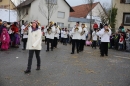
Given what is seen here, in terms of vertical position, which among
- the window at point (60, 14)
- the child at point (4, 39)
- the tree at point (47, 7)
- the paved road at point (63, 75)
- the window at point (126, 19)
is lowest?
the paved road at point (63, 75)

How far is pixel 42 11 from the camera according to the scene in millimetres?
47750

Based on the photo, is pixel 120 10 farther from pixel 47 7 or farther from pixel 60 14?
pixel 60 14

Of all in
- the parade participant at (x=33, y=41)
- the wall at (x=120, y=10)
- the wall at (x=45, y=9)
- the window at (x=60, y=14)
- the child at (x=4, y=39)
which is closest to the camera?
the parade participant at (x=33, y=41)

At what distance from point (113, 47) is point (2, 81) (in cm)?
1614

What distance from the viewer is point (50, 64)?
36.9 feet

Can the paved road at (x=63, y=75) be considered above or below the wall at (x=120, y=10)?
below

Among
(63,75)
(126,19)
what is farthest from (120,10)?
(63,75)

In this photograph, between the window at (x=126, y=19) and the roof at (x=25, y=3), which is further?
the roof at (x=25, y=3)

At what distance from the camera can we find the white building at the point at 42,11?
4734cm

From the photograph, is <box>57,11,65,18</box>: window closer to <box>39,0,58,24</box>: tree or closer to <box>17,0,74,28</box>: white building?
<box>17,0,74,28</box>: white building

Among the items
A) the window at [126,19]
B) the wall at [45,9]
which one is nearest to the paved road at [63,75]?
the window at [126,19]

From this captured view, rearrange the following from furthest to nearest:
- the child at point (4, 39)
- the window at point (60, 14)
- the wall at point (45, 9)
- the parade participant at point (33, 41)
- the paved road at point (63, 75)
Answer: the window at point (60, 14) → the wall at point (45, 9) → the child at point (4, 39) → the parade participant at point (33, 41) → the paved road at point (63, 75)

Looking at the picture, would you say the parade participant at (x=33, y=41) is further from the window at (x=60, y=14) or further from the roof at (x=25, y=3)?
the window at (x=60, y=14)

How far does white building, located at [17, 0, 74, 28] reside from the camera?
47.3 meters
